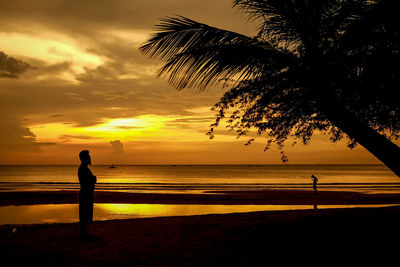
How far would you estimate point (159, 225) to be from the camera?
9523 millimetres

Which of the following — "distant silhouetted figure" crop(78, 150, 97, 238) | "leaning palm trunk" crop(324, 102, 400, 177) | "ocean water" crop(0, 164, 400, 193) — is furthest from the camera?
"ocean water" crop(0, 164, 400, 193)

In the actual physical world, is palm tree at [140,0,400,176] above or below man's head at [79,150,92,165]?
above

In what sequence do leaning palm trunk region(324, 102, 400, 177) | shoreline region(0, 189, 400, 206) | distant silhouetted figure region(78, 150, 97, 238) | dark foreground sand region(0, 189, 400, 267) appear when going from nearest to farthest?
leaning palm trunk region(324, 102, 400, 177) → dark foreground sand region(0, 189, 400, 267) → distant silhouetted figure region(78, 150, 97, 238) → shoreline region(0, 189, 400, 206)

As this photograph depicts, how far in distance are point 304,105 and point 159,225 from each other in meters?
5.83

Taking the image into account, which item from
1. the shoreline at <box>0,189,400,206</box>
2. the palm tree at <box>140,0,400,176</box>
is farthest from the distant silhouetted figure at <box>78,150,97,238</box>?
the shoreline at <box>0,189,400,206</box>

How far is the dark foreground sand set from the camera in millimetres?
5422

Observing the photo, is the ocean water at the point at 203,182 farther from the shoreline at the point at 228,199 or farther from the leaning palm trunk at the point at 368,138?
the leaning palm trunk at the point at 368,138

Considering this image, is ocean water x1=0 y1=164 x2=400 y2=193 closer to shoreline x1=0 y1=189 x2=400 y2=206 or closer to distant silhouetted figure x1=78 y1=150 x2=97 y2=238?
shoreline x1=0 y1=189 x2=400 y2=206

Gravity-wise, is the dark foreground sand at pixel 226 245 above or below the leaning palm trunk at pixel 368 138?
below

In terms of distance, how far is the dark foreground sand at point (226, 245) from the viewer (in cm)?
542

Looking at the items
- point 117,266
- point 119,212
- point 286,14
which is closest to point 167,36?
point 286,14

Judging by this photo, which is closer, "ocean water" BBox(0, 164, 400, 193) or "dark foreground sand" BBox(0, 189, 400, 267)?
"dark foreground sand" BBox(0, 189, 400, 267)

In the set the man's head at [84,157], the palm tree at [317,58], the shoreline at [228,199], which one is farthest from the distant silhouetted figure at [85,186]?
the shoreline at [228,199]

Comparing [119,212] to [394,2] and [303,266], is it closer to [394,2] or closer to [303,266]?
[303,266]
